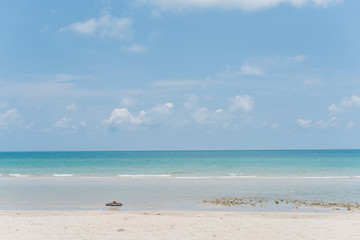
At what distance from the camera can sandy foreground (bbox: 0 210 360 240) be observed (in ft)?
36.4

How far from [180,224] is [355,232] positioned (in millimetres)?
5274

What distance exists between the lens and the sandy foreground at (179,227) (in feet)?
36.4

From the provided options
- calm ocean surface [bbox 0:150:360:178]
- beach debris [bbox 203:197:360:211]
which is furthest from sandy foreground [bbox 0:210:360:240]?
calm ocean surface [bbox 0:150:360:178]

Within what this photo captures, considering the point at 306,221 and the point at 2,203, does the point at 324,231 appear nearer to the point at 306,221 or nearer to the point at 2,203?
the point at 306,221

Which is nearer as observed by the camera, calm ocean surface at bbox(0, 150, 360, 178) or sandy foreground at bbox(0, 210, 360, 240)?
sandy foreground at bbox(0, 210, 360, 240)

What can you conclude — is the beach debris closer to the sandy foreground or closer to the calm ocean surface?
the sandy foreground

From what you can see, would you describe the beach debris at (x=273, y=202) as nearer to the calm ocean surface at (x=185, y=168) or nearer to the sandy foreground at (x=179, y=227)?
the sandy foreground at (x=179, y=227)

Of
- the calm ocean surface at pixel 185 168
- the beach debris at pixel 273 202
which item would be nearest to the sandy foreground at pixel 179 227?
the beach debris at pixel 273 202

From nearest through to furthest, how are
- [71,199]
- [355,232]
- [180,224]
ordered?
[355,232], [180,224], [71,199]

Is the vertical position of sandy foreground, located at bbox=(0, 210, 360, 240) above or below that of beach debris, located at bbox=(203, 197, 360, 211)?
above

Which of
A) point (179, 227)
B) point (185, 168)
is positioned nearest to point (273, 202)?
point (179, 227)

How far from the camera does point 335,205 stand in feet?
59.8

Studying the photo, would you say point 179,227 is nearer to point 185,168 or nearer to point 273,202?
point 273,202

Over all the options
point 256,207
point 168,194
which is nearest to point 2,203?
point 168,194
